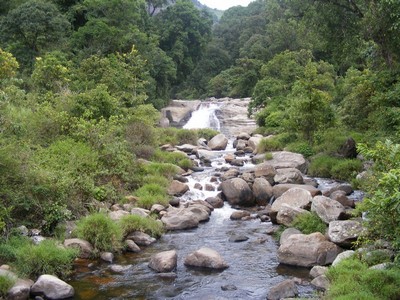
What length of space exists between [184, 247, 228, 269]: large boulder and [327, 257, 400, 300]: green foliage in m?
2.96

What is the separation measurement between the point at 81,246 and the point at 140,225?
83.9 inches

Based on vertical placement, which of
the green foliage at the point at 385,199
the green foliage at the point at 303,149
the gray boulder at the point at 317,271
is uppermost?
the green foliage at the point at 385,199

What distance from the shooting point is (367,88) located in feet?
66.3

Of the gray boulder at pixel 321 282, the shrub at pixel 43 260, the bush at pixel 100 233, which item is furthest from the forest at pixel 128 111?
the gray boulder at pixel 321 282

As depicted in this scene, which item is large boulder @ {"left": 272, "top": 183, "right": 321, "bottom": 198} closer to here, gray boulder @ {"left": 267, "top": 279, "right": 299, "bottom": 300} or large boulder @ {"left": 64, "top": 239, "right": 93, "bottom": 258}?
gray boulder @ {"left": 267, "top": 279, "right": 299, "bottom": 300}

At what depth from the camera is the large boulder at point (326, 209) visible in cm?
1220

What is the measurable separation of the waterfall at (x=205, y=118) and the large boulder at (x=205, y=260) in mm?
27965

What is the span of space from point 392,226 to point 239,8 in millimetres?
78384

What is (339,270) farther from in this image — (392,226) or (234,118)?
(234,118)

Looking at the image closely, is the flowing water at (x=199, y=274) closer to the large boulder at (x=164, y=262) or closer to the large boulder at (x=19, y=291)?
the large boulder at (x=164, y=262)

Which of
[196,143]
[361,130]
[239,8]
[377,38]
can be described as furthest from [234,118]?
[239,8]

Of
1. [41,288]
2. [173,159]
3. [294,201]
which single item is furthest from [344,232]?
[173,159]

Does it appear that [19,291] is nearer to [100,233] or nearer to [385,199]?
[100,233]

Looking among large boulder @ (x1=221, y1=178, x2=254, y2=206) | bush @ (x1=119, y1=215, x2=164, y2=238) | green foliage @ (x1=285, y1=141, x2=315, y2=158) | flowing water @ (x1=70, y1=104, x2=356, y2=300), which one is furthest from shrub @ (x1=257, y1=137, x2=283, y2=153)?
bush @ (x1=119, y1=215, x2=164, y2=238)
